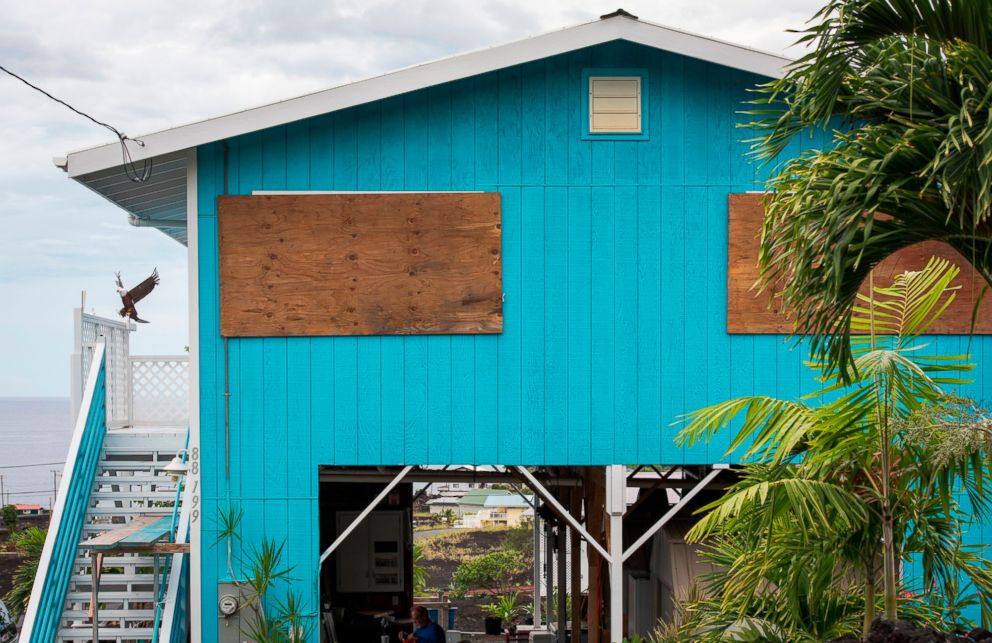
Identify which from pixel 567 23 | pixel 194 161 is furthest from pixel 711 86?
pixel 194 161

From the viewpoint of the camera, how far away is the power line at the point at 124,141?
7164 millimetres

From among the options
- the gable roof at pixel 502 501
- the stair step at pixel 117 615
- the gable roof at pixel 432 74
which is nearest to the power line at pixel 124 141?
the gable roof at pixel 432 74

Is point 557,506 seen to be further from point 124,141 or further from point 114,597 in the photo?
point 124,141

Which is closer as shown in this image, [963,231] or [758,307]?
[963,231]

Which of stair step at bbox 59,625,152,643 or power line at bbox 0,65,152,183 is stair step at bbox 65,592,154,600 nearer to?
stair step at bbox 59,625,152,643

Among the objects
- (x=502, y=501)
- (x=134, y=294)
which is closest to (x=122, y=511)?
(x=134, y=294)

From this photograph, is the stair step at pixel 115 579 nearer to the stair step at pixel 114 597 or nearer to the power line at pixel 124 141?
the stair step at pixel 114 597

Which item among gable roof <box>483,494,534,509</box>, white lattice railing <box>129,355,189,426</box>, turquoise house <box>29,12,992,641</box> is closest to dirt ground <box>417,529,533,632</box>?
gable roof <box>483,494,534,509</box>

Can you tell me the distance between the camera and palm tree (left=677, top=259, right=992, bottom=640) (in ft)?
17.8

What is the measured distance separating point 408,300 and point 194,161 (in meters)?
1.94

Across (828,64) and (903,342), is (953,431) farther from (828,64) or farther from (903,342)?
(828,64)

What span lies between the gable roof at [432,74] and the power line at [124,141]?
49 millimetres

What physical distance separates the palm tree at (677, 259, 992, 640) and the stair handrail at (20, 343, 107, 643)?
552 centimetres

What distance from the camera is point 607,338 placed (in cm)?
822
